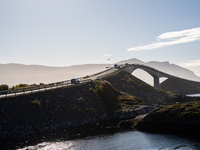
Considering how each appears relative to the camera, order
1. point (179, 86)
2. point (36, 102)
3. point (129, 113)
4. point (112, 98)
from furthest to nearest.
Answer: point (179, 86) < point (112, 98) < point (129, 113) < point (36, 102)

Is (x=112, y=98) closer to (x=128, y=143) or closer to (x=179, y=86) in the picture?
(x=128, y=143)

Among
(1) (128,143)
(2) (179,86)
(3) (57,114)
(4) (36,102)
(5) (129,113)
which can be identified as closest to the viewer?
(1) (128,143)

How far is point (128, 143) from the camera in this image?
114 ft

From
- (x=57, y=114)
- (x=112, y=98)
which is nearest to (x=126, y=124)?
(x=57, y=114)

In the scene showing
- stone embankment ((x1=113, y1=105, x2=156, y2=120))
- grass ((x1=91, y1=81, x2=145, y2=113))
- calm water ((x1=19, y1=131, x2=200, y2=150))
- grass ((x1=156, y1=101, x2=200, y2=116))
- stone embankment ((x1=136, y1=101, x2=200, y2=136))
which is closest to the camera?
calm water ((x1=19, y1=131, x2=200, y2=150))

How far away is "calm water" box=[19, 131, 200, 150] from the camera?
107ft

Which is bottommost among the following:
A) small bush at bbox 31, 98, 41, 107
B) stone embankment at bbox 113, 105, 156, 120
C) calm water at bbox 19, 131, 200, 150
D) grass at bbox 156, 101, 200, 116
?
calm water at bbox 19, 131, 200, 150

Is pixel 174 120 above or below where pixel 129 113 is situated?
above

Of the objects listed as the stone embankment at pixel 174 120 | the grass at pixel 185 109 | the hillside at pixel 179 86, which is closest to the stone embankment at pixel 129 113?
the stone embankment at pixel 174 120

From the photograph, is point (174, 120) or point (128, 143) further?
point (174, 120)

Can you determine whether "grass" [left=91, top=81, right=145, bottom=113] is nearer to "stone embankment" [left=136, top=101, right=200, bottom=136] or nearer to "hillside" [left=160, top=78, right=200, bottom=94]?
"stone embankment" [left=136, top=101, right=200, bottom=136]

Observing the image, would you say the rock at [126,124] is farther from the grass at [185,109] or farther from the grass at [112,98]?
the grass at [112,98]

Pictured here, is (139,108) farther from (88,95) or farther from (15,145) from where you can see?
(15,145)

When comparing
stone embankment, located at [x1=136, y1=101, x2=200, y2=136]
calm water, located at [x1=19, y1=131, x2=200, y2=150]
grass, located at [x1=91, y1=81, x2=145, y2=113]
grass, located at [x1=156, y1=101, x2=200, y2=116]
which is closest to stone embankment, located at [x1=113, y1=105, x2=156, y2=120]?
grass, located at [x1=91, y1=81, x2=145, y2=113]
